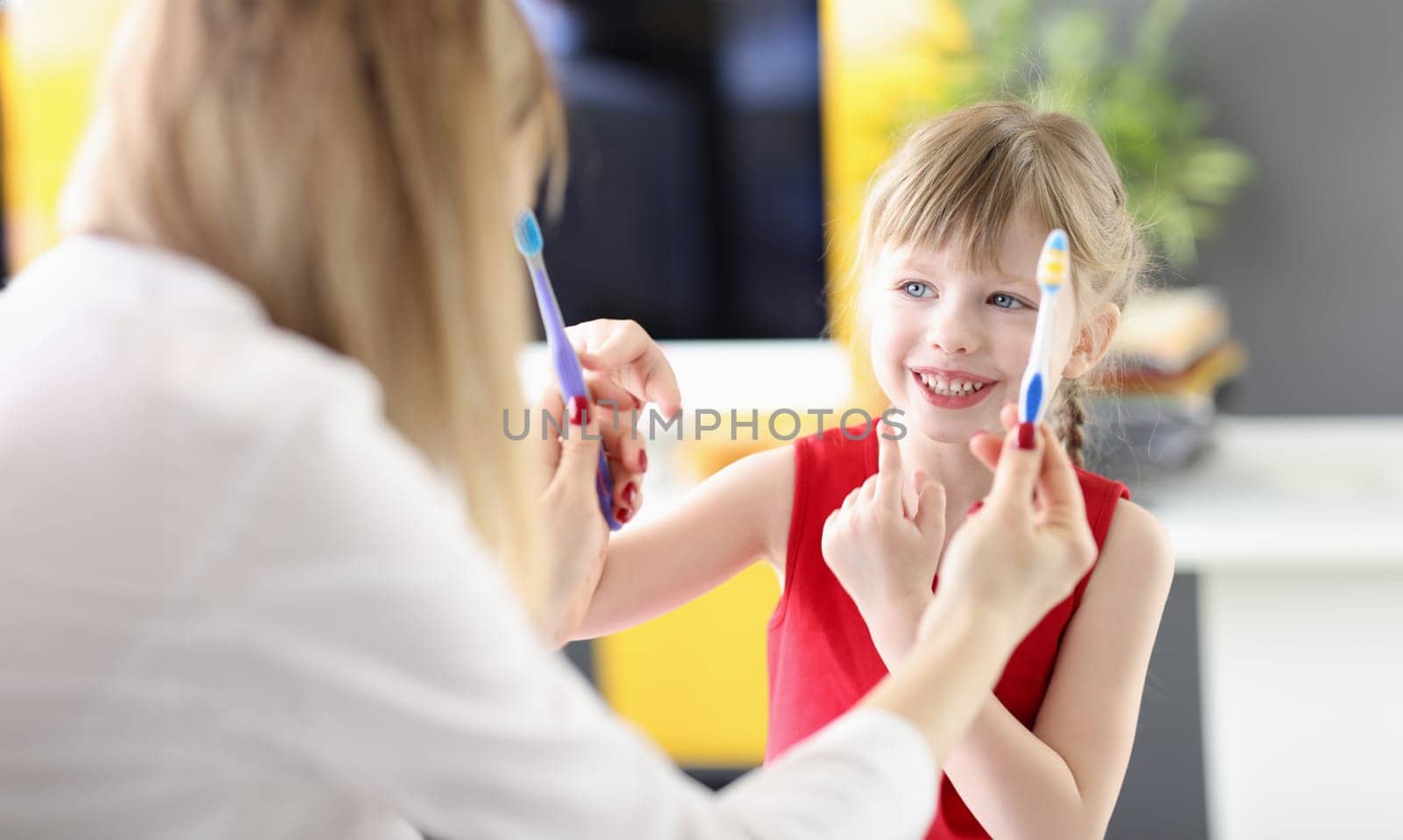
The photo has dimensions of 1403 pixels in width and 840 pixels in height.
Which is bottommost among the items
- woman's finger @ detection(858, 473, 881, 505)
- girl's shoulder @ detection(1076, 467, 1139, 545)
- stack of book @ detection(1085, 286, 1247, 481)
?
stack of book @ detection(1085, 286, 1247, 481)

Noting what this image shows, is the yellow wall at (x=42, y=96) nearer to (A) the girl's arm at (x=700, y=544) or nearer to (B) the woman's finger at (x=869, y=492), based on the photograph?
(A) the girl's arm at (x=700, y=544)

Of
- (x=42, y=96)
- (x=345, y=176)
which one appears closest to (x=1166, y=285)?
(x=345, y=176)

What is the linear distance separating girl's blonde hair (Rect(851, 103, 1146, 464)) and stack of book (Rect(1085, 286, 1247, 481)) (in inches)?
37.8

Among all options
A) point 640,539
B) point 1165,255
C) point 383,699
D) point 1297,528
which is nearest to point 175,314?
point 383,699

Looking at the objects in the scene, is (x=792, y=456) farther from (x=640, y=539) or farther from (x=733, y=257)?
(x=733, y=257)

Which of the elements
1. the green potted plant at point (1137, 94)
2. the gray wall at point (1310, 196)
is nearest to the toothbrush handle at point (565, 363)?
the green potted plant at point (1137, 94)

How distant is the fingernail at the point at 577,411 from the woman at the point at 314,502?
0.20 m

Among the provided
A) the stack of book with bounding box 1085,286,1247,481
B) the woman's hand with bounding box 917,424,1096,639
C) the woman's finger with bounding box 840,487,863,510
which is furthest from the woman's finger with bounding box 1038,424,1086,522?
the stack of book with bounding box 1085,286,1247,481

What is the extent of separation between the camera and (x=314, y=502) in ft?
1.74

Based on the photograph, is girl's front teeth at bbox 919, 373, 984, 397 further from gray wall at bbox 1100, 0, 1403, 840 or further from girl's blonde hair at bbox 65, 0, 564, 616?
gray wall at bbox 1100, 0, 1403, 840

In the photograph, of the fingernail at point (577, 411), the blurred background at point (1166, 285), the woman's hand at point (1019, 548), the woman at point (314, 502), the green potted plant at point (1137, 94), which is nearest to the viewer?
the woman at point (314, 502)

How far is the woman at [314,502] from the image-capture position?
1.76 ft

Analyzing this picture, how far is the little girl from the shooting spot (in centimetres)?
84

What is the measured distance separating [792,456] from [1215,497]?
1327mm
